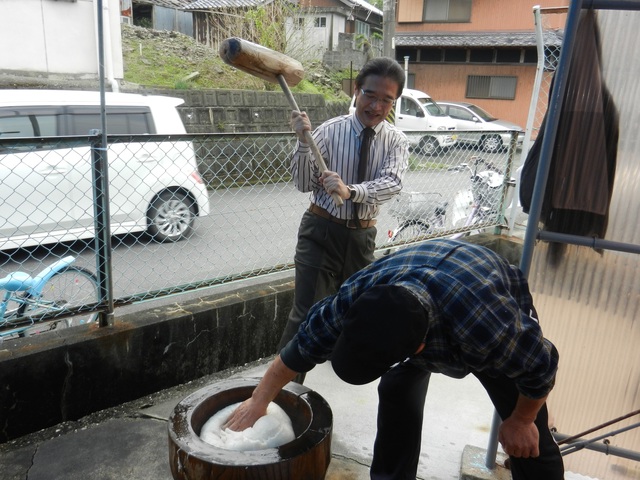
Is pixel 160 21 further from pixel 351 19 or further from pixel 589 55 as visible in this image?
pixel 589 55

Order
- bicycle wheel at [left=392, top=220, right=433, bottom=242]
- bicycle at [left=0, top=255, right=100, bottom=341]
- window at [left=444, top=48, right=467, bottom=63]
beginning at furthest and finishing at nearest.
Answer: window at [left=444, top=48, right=467, bottom=63] → bicycle wheel at [left=392, top=220, right=433, bottom=242] → bicycle at [left=0, top=255, right=100, bottom=341]

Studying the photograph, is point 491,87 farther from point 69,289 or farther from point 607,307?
point 607,307

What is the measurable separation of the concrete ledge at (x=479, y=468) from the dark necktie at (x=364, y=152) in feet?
4.16

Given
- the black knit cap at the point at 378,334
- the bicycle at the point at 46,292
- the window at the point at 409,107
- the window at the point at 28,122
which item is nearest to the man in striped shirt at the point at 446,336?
the black knit cap at the point at 378,334

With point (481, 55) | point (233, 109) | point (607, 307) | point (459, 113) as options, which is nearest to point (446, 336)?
point (607, 307)

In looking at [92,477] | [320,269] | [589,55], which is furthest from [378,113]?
[92,477]

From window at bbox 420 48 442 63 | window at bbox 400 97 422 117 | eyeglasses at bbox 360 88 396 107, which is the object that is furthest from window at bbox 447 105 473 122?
eyeglasses at bbox 360 88 396 107

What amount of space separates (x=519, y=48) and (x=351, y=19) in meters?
8.55

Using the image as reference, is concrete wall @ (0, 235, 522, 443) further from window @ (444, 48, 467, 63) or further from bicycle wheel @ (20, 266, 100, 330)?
window @ (444, 48, 467, 63)

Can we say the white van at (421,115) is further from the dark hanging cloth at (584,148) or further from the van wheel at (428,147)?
the dark hanging cloth at (584,148)

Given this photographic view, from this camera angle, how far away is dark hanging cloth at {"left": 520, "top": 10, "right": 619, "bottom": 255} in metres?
1.92

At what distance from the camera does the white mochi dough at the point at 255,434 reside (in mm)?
1791

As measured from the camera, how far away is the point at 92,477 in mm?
2377

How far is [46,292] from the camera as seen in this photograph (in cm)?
360
